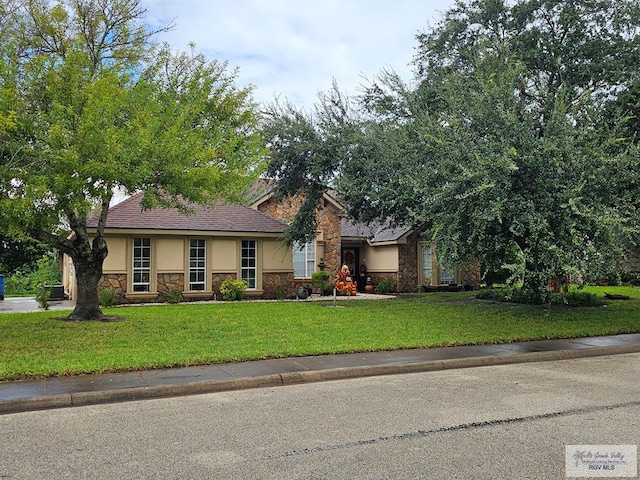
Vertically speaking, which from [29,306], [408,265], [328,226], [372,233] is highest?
[328,226]

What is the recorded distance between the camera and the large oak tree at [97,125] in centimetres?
994

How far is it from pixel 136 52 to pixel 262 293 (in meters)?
9.97

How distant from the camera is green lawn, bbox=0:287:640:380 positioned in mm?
8930

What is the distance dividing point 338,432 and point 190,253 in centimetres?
1528

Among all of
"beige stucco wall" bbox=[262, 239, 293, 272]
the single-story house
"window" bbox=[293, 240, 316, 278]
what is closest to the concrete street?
the single-story house

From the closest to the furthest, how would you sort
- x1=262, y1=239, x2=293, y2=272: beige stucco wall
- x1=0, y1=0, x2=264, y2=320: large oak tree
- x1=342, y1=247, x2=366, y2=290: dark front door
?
x1=0, y1=0, x2=264, y2=320: large oak tree
x1=262, y1=239, x2=293, y2=272: beige stucco wall
x1=342, y1=247, x2=366, y2=290: dark front door

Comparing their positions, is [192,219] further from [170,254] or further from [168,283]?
[168,283]

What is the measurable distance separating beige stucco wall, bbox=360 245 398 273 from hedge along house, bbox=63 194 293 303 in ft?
18.0

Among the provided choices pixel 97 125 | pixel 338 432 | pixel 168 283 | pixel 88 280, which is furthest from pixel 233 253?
pixel 338 432

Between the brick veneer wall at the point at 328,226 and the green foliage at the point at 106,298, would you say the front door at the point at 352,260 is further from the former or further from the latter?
the green foliage at the point at 106,298

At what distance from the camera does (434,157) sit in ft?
43.5

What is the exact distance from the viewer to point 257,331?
38.8 feet

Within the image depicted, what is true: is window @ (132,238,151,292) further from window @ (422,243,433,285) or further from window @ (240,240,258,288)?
window @ (422,243,433,285)

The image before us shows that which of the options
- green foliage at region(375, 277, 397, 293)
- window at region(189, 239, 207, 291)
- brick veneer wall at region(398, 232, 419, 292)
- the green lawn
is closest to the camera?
the green lawn
